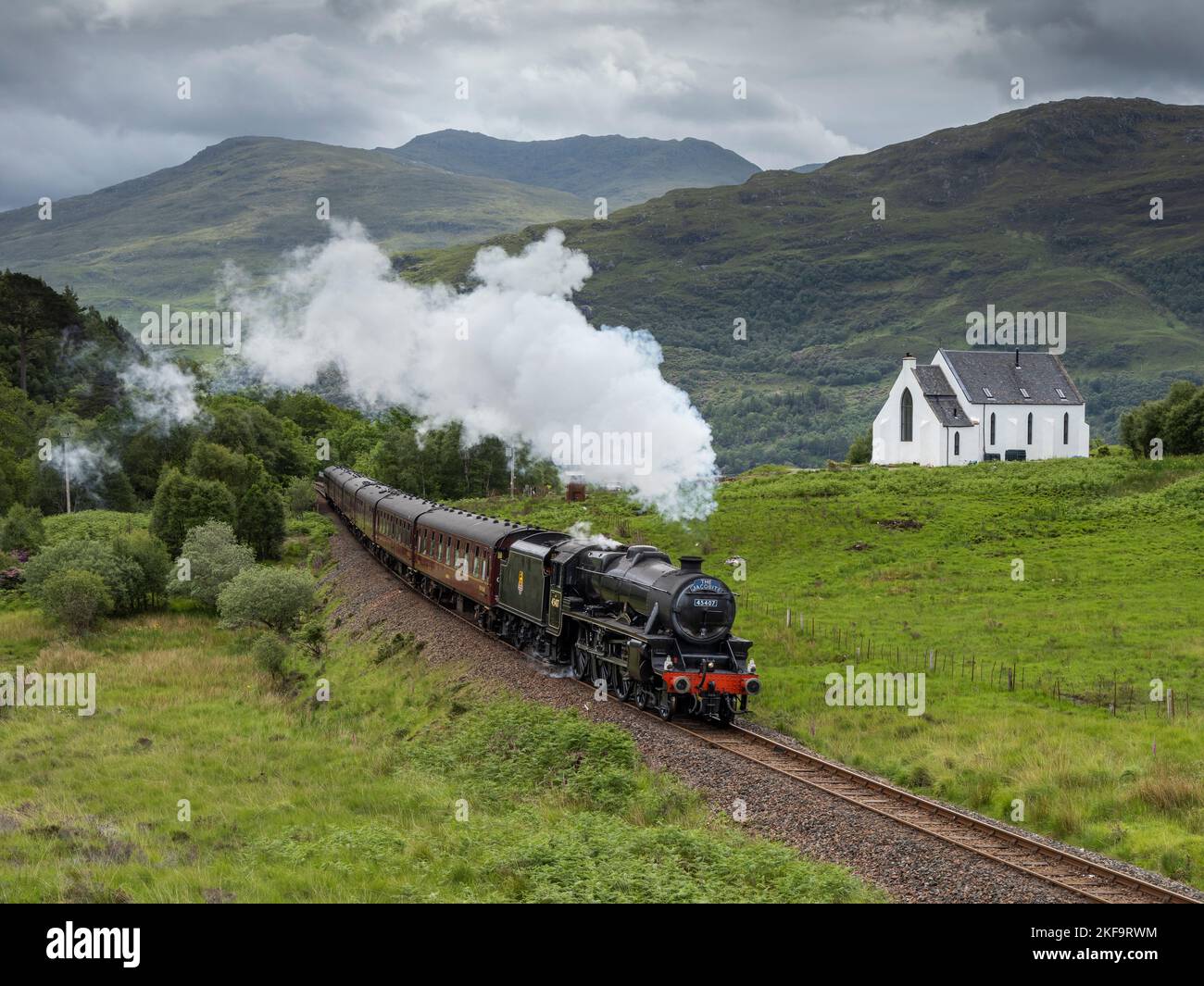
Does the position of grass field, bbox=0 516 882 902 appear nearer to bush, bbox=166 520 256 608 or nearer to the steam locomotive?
the steam locomotive

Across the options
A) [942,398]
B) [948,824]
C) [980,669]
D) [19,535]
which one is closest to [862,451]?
[942,398]

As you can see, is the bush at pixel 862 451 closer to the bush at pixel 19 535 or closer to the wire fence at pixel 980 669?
the wire fence at pixel 980 669

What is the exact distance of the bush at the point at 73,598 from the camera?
48.6 m

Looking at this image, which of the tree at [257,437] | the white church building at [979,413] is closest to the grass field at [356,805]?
the tree at [257,437]

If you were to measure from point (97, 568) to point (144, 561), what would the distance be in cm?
241

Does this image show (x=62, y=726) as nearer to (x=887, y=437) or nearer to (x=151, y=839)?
(x=151, y=839)

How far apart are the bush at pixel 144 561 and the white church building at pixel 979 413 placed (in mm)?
63146

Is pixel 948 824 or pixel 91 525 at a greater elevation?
pixel 91 525

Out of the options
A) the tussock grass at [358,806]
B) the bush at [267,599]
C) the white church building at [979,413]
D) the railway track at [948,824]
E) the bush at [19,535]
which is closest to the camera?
the tussock grass at [358,806]

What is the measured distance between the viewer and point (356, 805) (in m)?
20.9

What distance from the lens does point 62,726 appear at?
31125 mm

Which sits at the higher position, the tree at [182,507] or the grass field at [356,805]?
the tree at [182,507]

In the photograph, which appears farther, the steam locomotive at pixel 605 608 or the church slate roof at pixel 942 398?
the church slate roof at pixel 942 398

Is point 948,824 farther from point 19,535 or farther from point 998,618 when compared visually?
point 19,535
